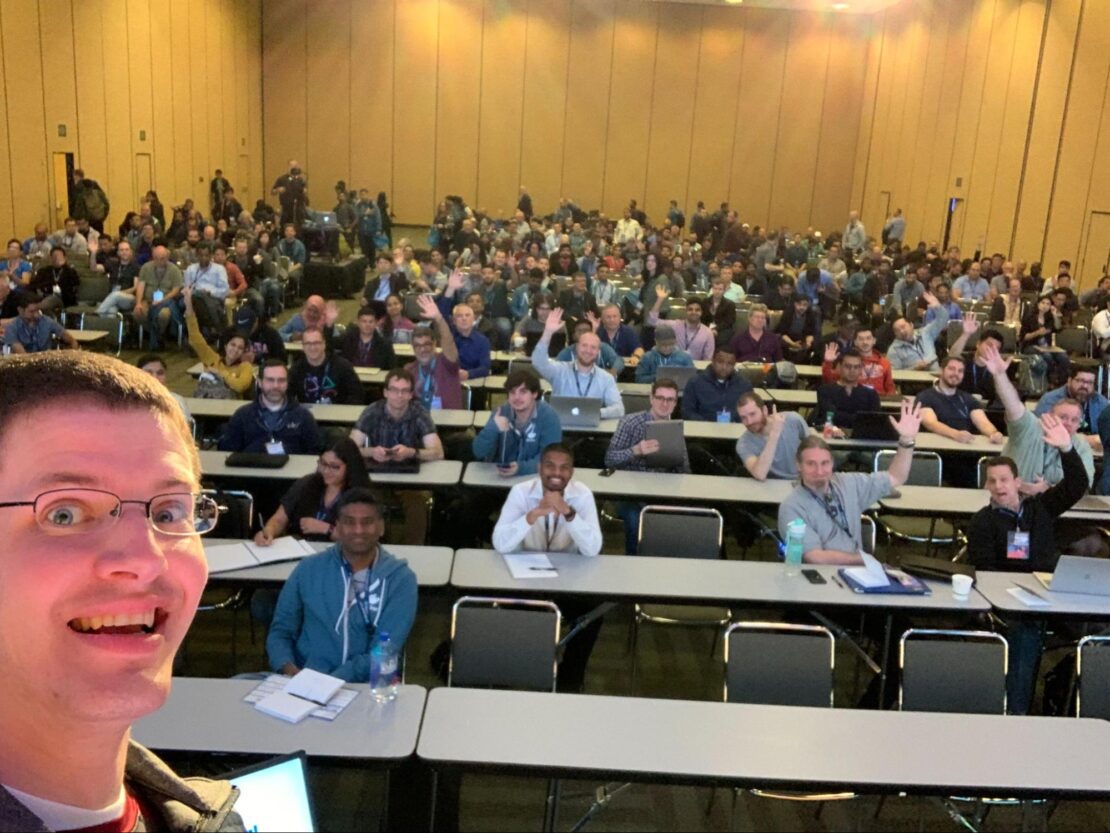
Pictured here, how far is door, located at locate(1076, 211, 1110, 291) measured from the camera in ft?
46.2

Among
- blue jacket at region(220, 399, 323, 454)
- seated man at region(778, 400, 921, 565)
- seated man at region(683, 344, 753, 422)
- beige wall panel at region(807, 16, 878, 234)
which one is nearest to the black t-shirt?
seated man at region(683, 344, 753, 422)

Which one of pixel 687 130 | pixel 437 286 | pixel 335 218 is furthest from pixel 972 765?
pixel 687 130

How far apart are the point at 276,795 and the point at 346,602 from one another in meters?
1.77

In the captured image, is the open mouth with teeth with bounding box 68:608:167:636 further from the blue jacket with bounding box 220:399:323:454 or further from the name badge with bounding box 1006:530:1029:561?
the blue jacket with bounding box 220:399:323:454

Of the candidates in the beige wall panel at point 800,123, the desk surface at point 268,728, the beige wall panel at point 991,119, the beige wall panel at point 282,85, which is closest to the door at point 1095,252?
the beige wall panel at point 991,119

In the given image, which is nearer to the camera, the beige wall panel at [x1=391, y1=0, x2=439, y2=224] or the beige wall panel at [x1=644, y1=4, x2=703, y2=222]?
the beige wall panel at [x1=391, y1=0, x2=439, y2=224]

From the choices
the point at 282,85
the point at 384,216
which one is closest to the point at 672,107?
the point at 384,216

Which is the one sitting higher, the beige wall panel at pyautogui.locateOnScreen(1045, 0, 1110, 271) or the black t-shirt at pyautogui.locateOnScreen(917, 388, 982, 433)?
the beige wall panel at pyautogui.locateOnScreen(1045, 0, 1110, 271)

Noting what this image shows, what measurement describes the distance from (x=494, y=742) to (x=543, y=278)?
986cm

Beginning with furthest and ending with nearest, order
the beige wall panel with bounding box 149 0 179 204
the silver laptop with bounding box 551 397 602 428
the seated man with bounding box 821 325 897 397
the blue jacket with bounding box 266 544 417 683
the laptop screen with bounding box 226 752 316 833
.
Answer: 1. the beige wall panel with bounding box 149 0 179 204
2. the seated man with bounding box 821 325 897 397
3. the silver laptop with bounding box 551 397 602 428
4. the blue jacket with bounding box 266 544 417 683
5. the laptop screen with bounding box 226 752 316 833

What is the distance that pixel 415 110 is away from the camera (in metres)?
23.8

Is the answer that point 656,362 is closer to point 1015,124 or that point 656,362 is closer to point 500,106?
point 1015,124

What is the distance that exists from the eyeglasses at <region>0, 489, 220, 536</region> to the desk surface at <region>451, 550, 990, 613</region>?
3.43 meters

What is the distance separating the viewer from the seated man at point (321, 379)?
23.7 ft
